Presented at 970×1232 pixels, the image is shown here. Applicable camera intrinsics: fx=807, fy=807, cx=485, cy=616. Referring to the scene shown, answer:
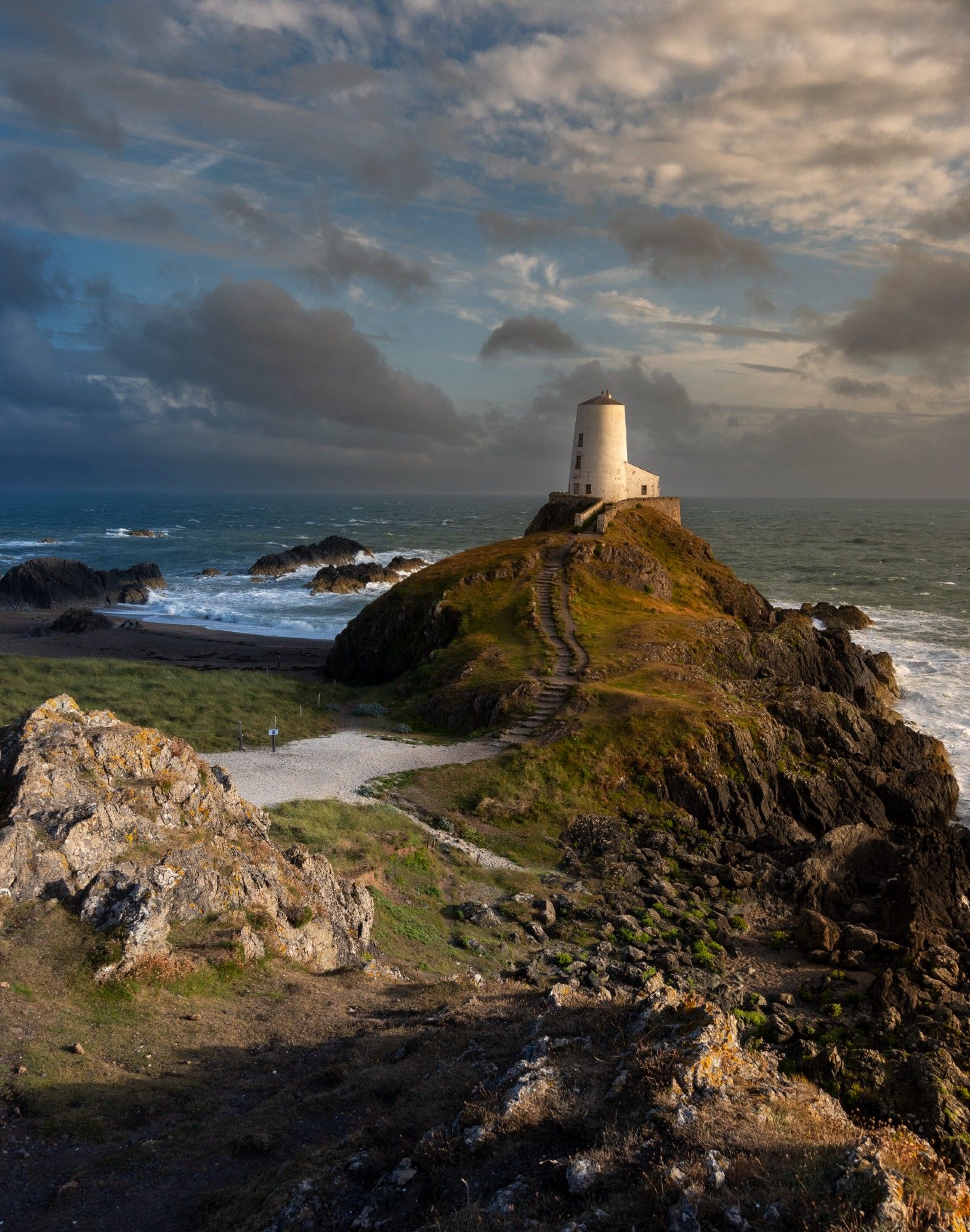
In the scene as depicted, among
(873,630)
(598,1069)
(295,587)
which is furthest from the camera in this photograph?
(295,587)

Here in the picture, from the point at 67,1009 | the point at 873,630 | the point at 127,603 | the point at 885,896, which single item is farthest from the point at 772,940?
the point at 127,603

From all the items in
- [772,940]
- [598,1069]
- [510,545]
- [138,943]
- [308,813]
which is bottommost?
[772,940]

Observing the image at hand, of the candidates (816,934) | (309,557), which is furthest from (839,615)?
(309,557)

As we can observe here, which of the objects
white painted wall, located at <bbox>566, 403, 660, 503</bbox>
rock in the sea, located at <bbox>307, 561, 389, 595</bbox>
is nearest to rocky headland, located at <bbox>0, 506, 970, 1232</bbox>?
white painted wall, located at <bbox>566, 403, 660, 503</bbox>

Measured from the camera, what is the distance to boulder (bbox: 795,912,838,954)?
853 inches

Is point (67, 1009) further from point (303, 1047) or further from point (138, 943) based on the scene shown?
point (303, 1047)

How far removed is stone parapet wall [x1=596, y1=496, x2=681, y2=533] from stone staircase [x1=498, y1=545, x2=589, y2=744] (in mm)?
5462

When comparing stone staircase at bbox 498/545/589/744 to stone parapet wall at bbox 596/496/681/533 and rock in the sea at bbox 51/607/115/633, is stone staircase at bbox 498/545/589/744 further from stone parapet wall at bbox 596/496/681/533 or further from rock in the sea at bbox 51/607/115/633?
rock in the sea at bbox 51/607/115/633

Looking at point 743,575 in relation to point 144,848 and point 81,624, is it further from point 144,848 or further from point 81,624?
point 144,848

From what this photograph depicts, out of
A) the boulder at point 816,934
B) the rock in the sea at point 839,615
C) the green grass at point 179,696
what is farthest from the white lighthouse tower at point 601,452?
the boulder at point 816,934

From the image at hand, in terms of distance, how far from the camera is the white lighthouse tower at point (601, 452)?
66312 millimetres

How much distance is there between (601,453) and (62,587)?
189 feet

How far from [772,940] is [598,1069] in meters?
15.9

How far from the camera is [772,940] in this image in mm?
22391
